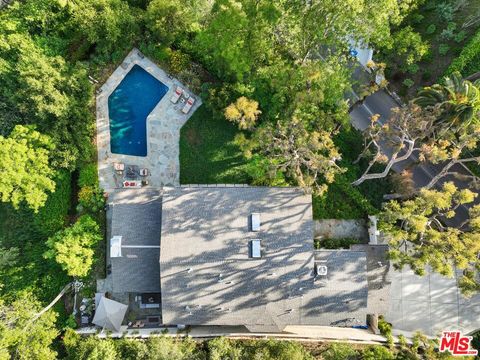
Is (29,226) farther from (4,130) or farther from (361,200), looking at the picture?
(361,200)

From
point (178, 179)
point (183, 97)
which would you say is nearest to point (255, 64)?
point (183, 97)

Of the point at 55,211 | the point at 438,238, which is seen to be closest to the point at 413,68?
the point at 438,238

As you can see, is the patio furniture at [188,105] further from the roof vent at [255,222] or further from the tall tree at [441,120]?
the tall tree at [441,120]

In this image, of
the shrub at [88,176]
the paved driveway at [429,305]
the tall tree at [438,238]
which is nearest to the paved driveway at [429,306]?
the paved driveway at [429,305]

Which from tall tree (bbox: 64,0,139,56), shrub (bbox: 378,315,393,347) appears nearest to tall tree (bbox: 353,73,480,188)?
shrub (bbox: 378,315,393,347)

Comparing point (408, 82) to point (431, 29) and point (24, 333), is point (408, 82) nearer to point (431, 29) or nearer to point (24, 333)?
point (431, 29)

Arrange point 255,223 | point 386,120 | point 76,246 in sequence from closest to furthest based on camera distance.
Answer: point 255,223
point 76,246
point 386,120
